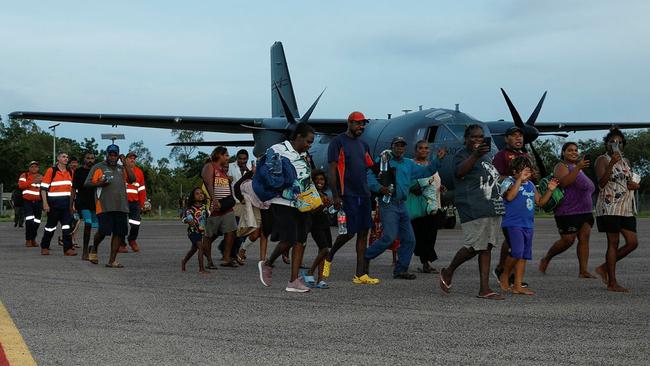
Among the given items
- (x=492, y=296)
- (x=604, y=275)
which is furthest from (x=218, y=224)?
(x=604, y=275)

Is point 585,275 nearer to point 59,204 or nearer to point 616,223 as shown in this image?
point 616,223

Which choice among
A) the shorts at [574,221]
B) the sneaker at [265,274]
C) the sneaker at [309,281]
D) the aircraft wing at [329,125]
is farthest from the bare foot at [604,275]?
the aircraft wing at [329,125]

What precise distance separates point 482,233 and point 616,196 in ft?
5.46

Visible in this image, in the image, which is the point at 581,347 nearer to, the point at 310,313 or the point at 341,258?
the point at 310,313

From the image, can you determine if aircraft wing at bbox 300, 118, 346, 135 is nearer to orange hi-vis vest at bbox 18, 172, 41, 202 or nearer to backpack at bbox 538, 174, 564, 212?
orange hi-vis vest at bbox 18, 172, 41, 202

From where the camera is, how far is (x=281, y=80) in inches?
1268

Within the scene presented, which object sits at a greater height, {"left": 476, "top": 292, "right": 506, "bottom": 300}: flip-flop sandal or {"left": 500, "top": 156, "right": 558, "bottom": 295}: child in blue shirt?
{"left": 500, "top": 156, "right": 558, "bottom": 295}: child in blue shirt

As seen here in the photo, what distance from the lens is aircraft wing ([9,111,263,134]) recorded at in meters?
27.1

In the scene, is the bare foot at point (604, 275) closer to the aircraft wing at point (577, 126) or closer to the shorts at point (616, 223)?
the shorts at point (616, 223)

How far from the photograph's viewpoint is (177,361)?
4977mm

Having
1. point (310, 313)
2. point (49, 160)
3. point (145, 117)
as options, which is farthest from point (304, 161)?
point (49, 160)

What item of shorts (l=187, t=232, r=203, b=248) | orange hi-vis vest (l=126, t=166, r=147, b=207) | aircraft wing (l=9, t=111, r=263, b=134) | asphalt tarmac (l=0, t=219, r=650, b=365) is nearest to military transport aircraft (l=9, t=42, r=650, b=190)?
aircraft wing (l=9, t=111, r=263, b=134)

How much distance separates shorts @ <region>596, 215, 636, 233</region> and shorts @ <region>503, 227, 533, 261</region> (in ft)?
2.91

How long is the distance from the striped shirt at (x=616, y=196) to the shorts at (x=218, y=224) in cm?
463
